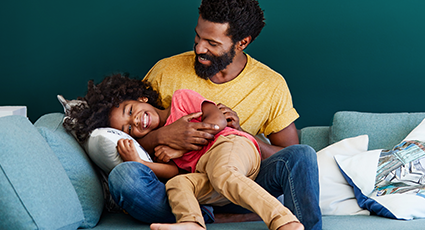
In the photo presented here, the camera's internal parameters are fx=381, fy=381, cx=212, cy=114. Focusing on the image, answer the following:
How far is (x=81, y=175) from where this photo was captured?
1575mm

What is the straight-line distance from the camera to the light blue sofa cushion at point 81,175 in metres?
1.54

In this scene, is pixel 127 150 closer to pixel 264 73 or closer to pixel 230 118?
pixel 230 118

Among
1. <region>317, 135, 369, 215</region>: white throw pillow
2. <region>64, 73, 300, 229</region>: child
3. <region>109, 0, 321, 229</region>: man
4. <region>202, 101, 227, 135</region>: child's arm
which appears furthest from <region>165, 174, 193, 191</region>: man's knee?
<region>317, 135, 369, 215</region>: white throw pillow

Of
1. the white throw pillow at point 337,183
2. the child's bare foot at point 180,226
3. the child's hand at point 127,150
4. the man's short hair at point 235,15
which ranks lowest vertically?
the white throw pillow at point 337,183

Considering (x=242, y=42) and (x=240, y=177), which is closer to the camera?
(x=240, y=177)

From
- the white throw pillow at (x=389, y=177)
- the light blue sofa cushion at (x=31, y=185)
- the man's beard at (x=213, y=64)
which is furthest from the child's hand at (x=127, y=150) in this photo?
the white throw pillow at (x=389, y=177)

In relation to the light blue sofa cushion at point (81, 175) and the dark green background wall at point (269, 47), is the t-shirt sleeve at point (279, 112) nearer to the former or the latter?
the dark green background wall at point (269, 47)

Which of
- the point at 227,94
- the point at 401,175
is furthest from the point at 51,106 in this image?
the point at 401,175

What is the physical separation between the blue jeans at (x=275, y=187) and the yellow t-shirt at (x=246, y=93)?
0.62m

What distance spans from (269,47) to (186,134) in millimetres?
1210

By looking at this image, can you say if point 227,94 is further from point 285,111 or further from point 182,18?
point 182,18

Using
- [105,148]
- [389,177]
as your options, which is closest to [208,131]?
[105,148]

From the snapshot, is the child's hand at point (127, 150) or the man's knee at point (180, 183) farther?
the child's hand at point (127, 150)

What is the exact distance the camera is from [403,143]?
1902mm
